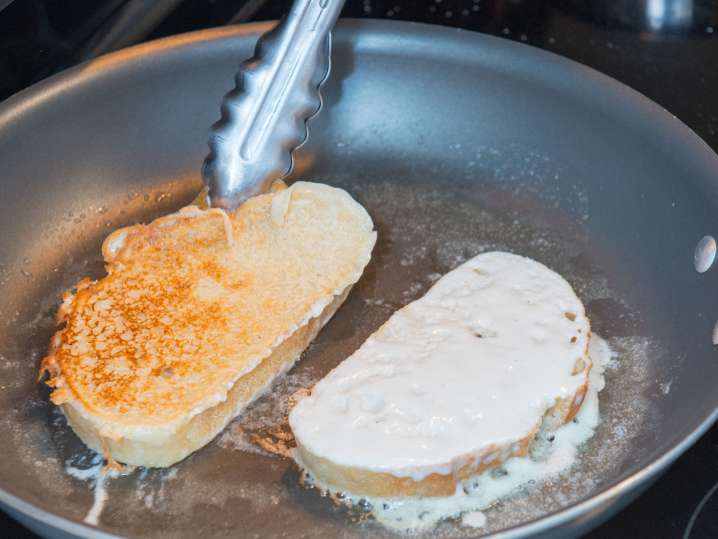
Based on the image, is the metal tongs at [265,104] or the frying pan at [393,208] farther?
the metal tongs at [265,104]

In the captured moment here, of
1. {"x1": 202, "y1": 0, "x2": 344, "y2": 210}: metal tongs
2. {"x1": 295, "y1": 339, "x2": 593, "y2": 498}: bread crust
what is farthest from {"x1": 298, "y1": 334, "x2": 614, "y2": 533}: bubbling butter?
{"x1": 202, "y1": 0, "x2": 344, "y2": 210}: metal tongs

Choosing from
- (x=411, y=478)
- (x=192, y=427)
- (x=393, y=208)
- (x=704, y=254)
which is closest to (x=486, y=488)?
(x=411, y=478)

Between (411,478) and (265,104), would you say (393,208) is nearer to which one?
(265,104)

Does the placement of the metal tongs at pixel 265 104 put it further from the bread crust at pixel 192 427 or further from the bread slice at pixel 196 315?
the bread crust at pixel 192 427

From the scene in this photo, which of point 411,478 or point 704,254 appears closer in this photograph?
point 411,478

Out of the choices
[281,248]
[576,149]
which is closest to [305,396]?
[281,248]

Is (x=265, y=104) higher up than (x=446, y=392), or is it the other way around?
(x=265, y=104)

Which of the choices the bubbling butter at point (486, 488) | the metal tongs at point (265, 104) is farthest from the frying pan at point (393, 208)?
the metal tongs at point (265, 104)
